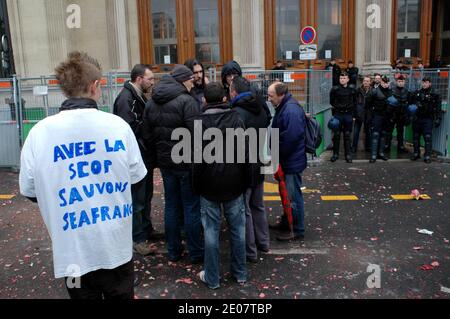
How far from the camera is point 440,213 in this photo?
20.5ft

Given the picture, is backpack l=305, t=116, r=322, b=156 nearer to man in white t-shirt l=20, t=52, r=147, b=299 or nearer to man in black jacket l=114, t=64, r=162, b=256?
man in black jacket l=114, t=64, r=162, b=256

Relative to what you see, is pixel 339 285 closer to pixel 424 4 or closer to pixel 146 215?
pixel 146 215

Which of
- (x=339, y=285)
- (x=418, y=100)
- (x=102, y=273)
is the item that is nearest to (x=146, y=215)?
(x=339, y=285)

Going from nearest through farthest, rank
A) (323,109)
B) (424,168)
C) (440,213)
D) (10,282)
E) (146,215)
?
1. (10,282)
2. (146,215)
3. (440,213)
4. (424,168)
5. (323,109)

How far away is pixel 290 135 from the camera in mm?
5062

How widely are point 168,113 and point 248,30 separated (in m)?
11.7

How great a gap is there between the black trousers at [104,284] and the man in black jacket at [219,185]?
151 cm

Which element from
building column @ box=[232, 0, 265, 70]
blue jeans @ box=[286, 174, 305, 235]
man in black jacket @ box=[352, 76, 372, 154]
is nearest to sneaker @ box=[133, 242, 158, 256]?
blue jeans @ box=[286, 174, 305, 235]

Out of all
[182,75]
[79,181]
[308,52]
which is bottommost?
[79,181]

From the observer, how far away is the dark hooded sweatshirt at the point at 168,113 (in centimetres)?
449

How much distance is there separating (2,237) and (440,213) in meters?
6.06

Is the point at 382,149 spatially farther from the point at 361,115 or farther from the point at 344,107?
the point at 344,107

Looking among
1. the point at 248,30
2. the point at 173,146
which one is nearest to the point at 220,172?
the point at 173,146

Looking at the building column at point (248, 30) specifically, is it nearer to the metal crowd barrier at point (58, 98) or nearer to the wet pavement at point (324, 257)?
the metal crowd barrier at point (58, 98)
